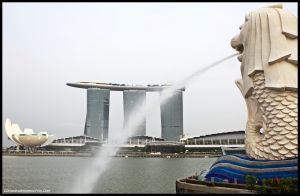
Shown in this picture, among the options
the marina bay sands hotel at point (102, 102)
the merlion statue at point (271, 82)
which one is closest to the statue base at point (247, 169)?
the merlion statue at point (271, 82)

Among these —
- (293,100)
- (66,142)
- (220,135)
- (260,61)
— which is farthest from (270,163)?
(66,142)

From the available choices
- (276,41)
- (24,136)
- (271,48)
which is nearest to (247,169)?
(271,48)

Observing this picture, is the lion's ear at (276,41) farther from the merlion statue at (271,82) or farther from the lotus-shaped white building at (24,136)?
the lotus-shaped white building at (24,136)

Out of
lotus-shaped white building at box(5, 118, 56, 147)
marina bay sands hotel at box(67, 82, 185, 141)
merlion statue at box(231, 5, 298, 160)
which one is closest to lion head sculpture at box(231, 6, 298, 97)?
merlion statue at box(231, 5, 298, 160)

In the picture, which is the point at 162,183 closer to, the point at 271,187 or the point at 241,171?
the point at 241,171

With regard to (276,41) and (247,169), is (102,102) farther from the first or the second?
(247,169)
